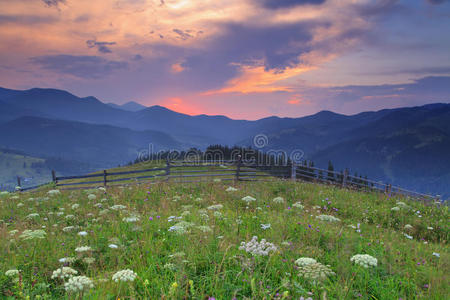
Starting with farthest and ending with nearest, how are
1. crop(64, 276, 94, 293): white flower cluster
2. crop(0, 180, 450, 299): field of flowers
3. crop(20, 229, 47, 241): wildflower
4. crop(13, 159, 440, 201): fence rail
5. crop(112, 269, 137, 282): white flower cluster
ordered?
crop(13, 159, 440, 201): fence rail → crop(20, 229, 47, 241): wildflower → crop(0, 180, 450, 299): field of flowers → crop(112, 269, 137, 282): white flower cluster → crop(64, 276, 94, 293): white flower cluster

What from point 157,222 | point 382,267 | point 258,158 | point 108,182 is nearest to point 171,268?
point 157,222

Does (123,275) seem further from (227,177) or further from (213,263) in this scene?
(227,177)

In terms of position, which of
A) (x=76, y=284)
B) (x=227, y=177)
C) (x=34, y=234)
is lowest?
(x=227, y=177)

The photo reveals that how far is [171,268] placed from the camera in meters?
3.04

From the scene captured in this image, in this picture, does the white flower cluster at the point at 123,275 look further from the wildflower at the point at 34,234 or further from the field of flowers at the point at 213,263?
the wildflower at the point at 34,234

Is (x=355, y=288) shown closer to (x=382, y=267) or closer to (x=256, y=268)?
(x=382, y=267)

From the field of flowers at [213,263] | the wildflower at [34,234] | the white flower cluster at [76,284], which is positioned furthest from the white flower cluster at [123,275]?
the wildflower at [34,234]

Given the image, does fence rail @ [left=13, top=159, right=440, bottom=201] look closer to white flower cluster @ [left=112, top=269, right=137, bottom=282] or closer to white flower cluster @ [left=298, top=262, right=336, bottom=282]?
white flower cluster @ [left=112, top=269, right=137, bottom=282]

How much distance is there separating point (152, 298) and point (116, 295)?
45cm

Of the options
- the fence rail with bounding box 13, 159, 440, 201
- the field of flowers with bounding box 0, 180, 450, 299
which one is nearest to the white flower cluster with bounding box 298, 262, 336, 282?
the field of flowers with bounding box 0, 180, 450, 299

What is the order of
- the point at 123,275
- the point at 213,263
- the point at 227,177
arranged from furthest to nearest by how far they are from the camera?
the point at 227,177
the point at 213,263
the point at 123,275

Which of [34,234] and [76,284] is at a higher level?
[76,284]

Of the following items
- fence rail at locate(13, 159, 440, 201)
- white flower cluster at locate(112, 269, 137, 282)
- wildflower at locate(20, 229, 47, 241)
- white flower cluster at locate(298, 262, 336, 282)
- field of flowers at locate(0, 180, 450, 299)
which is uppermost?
white flower cluster at locate(112, 269, 137, 282)

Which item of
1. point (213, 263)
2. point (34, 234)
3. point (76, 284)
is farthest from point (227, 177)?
point (76, 284)
